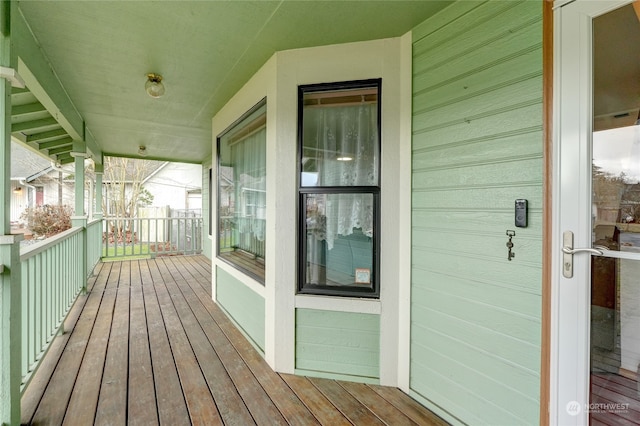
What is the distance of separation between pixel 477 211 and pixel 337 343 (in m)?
1.31

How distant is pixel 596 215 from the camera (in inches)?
48.0

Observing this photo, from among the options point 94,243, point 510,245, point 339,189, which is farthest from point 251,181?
point 94,243

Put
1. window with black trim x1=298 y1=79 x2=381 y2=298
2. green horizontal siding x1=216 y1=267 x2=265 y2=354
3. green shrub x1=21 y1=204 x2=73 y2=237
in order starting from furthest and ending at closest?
green shrub x1=21 y1=204 x2=73 y2=237 < green horizontal siding x1=216 y1=267 x2=265 y2=354 < window with black trim x1=298 y1=79 x2=381 y2=298

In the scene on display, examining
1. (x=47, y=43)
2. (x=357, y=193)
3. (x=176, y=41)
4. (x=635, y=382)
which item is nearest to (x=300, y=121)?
(x=357, y=193)

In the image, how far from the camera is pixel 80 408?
1801mm

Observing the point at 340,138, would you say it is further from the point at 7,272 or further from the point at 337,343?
the point at 7,272

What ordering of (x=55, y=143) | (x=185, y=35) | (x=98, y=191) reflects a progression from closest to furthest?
(x=185, y=35), (x=55, y=143), (x=98, y=191)

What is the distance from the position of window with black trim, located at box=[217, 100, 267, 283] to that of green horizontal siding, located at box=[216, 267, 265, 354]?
192 mm

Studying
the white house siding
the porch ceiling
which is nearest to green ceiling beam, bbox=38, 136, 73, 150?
the porch ceiling

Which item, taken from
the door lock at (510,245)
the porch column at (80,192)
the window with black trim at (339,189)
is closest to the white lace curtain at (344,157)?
the window with black trim at (339,189)

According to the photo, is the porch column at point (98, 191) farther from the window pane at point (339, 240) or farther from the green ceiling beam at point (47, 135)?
the window pane at point (339, 240)

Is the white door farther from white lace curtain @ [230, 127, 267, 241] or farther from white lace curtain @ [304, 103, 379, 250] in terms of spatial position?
white lace curtain @ [230, 127, 267, 241]
